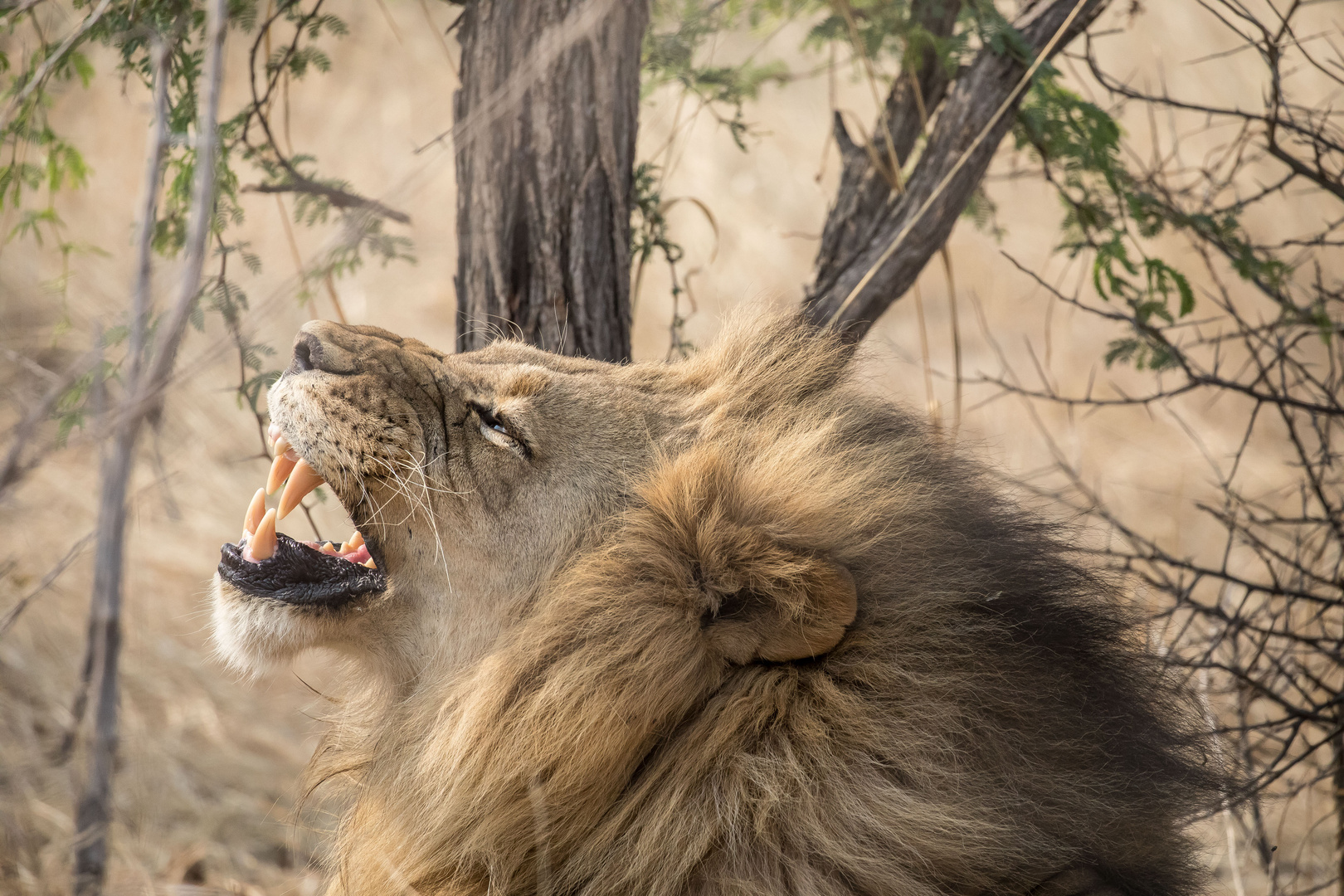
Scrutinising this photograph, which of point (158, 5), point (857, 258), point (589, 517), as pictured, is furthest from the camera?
point (857, 258)

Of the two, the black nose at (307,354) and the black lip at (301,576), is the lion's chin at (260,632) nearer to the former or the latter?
the black lip at (301,576)

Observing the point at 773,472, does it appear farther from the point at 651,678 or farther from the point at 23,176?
the point at 23,176

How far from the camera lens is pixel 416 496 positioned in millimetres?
2359

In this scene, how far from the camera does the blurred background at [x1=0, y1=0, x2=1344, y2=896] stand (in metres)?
3.29

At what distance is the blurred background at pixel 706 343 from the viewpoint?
3285 mm

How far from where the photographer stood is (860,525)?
7.23 feet

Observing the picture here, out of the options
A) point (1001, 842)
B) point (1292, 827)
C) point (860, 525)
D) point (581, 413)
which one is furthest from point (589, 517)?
point (1292, 827)

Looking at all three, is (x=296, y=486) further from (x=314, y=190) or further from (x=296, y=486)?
(x=314, y=190)

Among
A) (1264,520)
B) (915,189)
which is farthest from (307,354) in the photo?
(1264,520)

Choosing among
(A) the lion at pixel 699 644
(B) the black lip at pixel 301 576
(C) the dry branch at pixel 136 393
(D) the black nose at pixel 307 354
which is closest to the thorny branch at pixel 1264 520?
(A) the lion at pixel 699 644

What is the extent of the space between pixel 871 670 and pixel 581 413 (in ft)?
2.78

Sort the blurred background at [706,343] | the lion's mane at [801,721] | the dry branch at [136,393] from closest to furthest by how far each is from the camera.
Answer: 1. the dry branch at [136,393]
2. the lion's mane at [801,721]
3. the blurred background at [706,343]

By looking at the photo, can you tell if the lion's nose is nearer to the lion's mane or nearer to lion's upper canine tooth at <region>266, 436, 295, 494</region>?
lion's upper canine tooth at <region>266, 436, 295, 494</region>

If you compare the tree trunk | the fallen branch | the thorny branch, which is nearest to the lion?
the thorny branch
